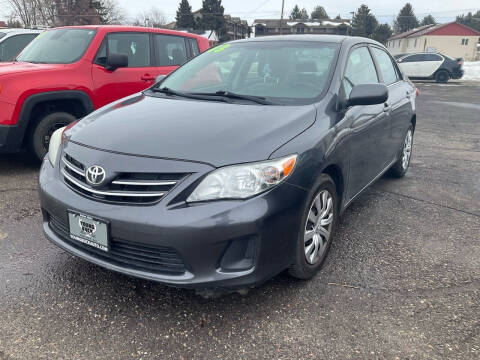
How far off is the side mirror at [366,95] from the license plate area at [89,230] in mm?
1874

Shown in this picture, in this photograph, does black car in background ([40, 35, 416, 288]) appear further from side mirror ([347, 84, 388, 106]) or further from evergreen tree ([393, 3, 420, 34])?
evergreen tree ([393, 3, 420, 34])

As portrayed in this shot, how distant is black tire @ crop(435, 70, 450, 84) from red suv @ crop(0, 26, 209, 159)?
19747 millimetres

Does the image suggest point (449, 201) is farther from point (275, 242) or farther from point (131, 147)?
point (131, 147)

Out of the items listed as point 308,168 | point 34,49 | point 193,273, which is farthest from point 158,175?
point 34,49

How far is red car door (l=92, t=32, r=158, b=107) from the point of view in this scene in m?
5.05

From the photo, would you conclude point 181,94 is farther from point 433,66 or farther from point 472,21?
point 472,21

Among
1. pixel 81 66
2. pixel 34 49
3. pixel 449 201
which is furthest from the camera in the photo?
pixel 34 49

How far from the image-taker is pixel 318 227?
263cm

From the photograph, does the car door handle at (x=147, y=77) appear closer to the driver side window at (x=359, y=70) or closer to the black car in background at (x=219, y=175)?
the black car in background at (x=219, y=175)

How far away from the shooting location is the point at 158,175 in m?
2.08

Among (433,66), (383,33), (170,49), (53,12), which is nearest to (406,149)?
(170,49)

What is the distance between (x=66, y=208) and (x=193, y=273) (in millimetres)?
835

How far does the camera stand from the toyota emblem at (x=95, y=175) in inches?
84.5

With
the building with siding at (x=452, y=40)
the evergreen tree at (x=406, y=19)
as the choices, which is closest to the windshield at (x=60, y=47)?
the building with siding at (x=452, y=40)
